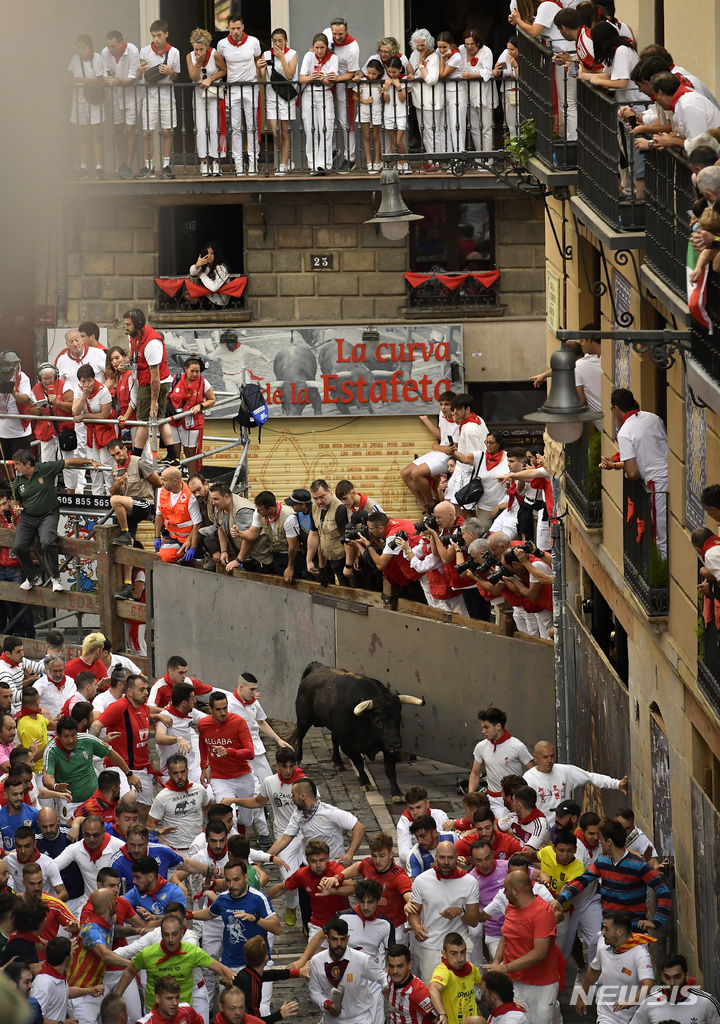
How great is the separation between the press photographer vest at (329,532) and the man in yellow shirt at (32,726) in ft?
15.4

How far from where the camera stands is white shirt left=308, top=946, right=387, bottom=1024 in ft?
39.6

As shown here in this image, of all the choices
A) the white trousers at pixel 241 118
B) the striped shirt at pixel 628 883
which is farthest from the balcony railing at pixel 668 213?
the white trousers at pixel 241 118

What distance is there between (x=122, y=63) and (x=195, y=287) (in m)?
3.57

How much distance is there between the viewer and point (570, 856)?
13297 millimetres

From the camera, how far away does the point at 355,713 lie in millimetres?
18297

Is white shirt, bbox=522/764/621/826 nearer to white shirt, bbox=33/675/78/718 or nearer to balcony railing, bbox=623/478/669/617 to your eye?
balcony railing, bbox=623/478/669/617

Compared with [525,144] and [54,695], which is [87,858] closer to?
[54,695]

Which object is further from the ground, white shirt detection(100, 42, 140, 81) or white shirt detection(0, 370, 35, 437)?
white shirt detection(100, 42, 140, 81)

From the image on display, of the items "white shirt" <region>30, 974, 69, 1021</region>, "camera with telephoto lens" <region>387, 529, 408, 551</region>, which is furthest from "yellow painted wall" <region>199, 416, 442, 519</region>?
"white shirt" <region>30, 974, 69, 1021</region>

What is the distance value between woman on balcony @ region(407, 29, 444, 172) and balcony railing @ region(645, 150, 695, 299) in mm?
13887

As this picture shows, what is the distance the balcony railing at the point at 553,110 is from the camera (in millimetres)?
16516

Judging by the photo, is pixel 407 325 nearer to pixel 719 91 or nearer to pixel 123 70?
pixel 123 70

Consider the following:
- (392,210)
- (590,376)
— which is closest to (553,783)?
(590,376)

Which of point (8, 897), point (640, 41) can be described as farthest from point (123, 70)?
point (8, 897)
